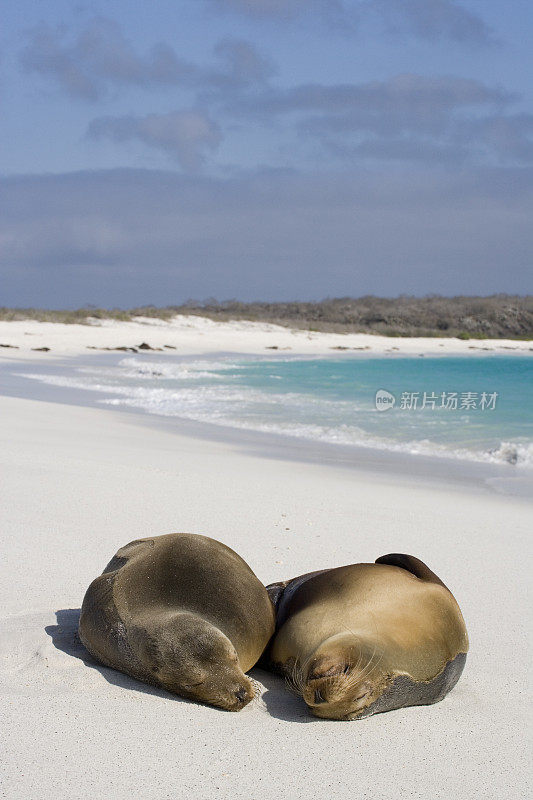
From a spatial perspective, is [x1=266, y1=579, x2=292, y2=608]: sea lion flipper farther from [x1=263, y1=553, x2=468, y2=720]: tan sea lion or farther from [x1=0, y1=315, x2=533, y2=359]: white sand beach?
[x1=0, y1=315, x2=533, y2=359]: white sand beach

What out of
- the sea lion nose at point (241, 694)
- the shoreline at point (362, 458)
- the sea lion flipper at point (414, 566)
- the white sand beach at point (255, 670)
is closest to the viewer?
the white sand beach at point (255, 670)

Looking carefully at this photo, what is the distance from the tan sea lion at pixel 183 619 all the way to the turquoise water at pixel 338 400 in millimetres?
6806

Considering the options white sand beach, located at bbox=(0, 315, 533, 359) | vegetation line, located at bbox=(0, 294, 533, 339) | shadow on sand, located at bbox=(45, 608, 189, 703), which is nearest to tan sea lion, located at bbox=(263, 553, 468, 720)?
shadow on sand, located at bbox=(45, 608, 189, 703)

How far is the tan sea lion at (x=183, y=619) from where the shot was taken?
2.53 metres

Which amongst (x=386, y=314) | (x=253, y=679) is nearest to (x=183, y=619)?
(x=253, y=679)

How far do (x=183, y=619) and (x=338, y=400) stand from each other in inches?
523

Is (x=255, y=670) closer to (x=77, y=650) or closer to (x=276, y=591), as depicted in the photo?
(x=276, y=591)

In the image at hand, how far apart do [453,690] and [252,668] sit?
2.39 ft

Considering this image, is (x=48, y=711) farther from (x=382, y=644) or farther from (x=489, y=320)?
(x=489, y=320)

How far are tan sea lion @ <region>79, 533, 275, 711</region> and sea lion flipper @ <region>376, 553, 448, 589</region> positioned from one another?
19.8 inches

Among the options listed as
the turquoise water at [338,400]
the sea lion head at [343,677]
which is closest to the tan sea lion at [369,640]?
the sea lion head at [343,677]

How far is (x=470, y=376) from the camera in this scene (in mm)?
27281

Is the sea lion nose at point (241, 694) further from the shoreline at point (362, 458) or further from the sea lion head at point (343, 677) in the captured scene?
the shoreline at point (362, 458)

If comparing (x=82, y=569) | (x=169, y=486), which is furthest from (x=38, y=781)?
(x=169, y=486)
